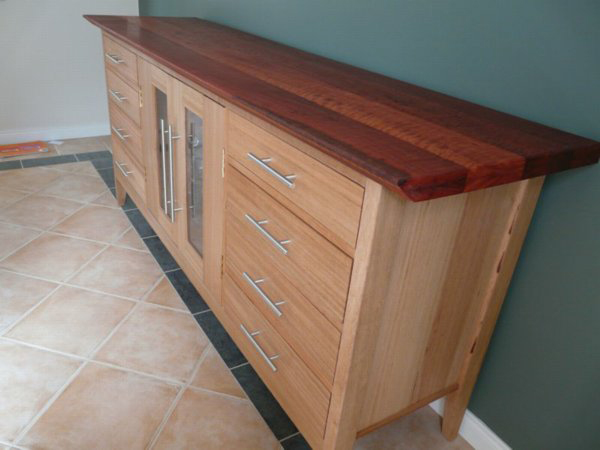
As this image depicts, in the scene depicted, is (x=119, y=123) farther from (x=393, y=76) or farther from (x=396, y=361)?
(x=396, y=361)

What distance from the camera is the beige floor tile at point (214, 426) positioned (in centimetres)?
137

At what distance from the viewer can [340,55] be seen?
164 centimetres

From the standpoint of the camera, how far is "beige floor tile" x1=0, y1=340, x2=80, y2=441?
1393mm

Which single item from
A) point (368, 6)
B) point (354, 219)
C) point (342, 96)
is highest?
point (368, 6)

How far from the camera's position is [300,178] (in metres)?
1.03

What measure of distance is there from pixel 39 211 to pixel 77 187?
0.31 metres

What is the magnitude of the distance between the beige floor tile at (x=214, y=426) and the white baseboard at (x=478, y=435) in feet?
1.74

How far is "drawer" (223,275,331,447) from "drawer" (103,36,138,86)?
924mm

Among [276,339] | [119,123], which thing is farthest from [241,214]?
[119,123]

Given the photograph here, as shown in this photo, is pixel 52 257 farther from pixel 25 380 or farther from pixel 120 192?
pixel 25 380

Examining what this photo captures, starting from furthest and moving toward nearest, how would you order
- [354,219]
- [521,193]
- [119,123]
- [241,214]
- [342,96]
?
[119,123]
[241,214]
[342,96]
[521,193]
[354,219]

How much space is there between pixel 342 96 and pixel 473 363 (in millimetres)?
734

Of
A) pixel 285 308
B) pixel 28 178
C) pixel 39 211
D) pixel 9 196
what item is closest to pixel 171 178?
pixel 285 308

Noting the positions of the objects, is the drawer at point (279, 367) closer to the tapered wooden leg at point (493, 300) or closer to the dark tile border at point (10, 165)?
the tapered wooden leg at point (493, 300)
